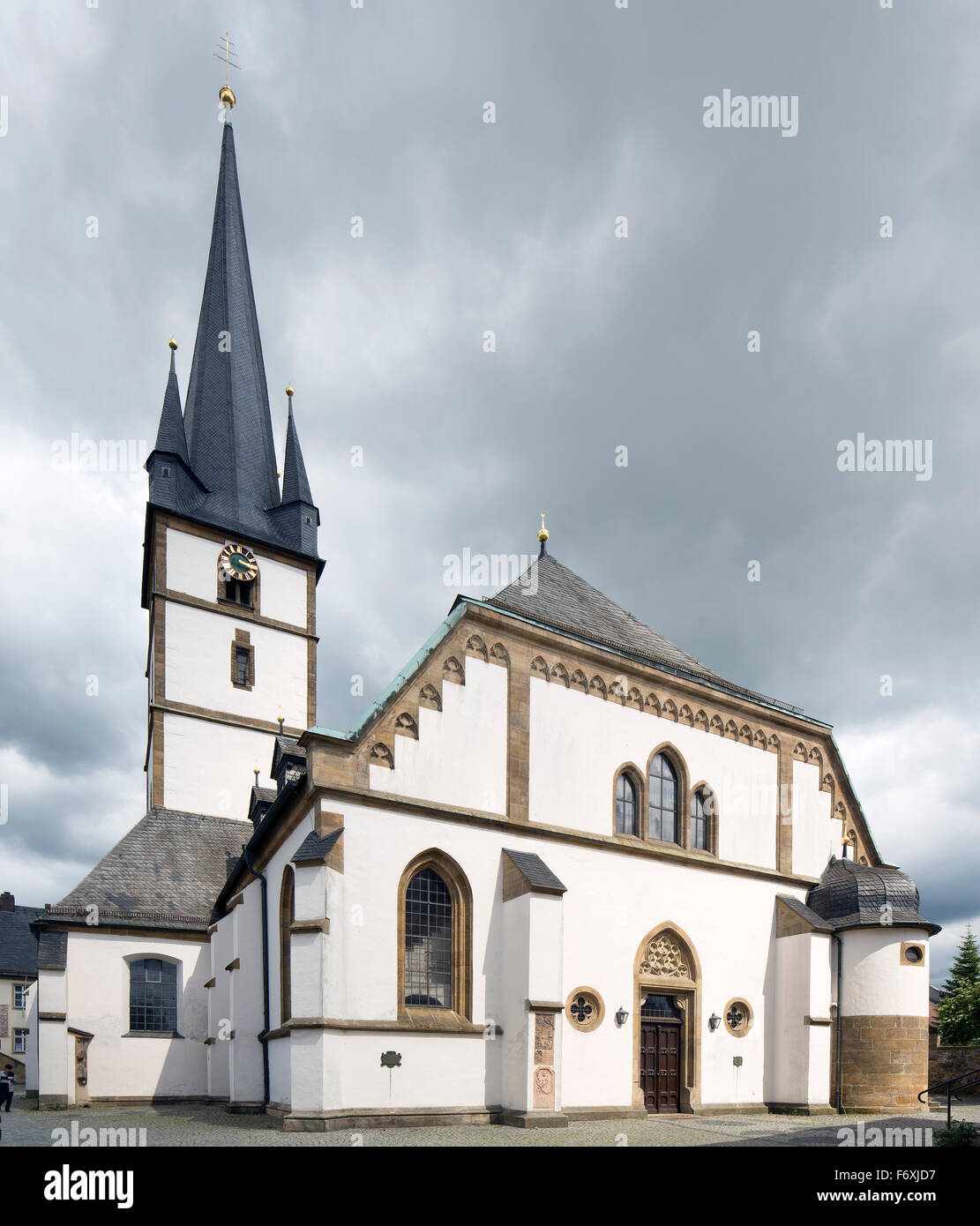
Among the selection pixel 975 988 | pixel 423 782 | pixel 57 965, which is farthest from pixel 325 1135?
pixel 975 988

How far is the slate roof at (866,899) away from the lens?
21609 millimetres

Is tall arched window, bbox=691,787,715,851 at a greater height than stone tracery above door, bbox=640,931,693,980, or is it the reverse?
tall arched window, bbox=691,787,715,851

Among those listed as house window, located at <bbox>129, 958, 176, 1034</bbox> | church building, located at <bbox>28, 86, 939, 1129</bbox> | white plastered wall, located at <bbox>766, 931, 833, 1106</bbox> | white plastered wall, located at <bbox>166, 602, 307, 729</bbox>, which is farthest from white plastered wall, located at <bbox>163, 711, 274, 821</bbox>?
white plastered wall, located at <bbox>766, 931, 833, 1106</bbox>

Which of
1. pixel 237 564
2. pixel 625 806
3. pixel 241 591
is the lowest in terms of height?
pixel 625 806

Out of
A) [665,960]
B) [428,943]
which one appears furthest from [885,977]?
[428,943]

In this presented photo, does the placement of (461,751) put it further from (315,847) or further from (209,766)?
(209,766)

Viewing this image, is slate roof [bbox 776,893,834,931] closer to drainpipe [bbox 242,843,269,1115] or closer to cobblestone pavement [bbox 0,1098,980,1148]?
cobblestone pavement [bbox 0,1098,980,1148]

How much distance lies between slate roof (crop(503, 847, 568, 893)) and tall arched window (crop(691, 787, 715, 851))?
4976 mm

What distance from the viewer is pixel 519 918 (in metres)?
17.1

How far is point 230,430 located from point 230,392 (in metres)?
2.12

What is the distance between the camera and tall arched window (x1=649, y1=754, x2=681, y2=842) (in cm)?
2103
